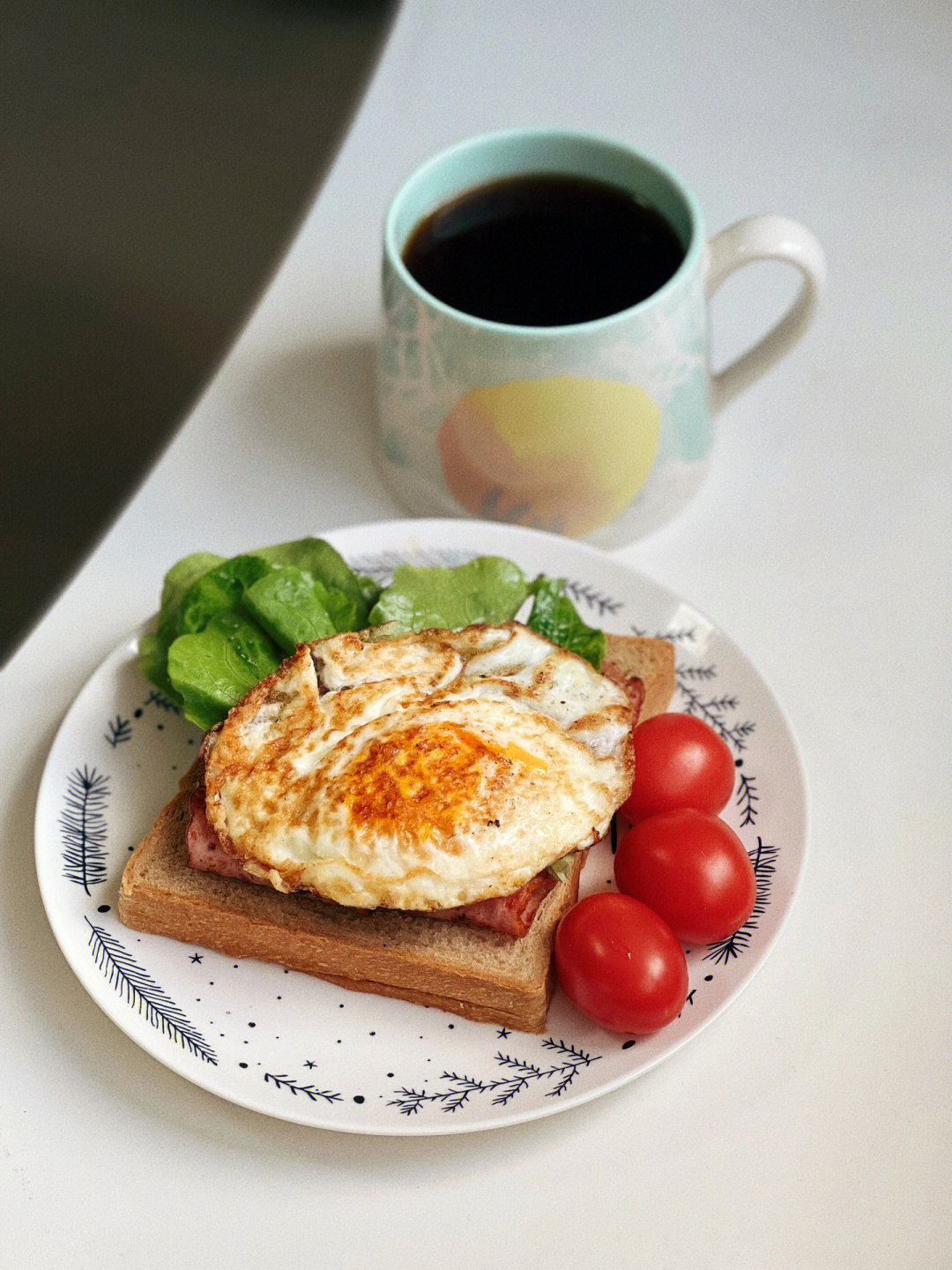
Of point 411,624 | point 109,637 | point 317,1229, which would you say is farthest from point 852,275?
point 317,1229

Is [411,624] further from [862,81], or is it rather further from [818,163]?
[862,81]

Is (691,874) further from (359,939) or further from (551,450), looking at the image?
(551,450)

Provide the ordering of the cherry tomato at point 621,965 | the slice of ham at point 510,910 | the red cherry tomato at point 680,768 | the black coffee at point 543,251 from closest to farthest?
the cherry tomato at point 621,965, the slice of ham at point 510,910, the red cherry tomato at point 680,768, the black coffee at point 543,251

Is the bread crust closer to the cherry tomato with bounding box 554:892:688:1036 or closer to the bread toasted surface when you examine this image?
the cherry tomato with bounding box 554:892:688:1036

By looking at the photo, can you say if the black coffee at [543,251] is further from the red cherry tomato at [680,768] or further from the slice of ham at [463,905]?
the slice of ham at [463,905]

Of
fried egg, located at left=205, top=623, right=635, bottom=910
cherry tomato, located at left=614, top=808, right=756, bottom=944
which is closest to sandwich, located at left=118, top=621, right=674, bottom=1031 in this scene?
fried egg, located at left=205, top=623, right=635, bottom=910

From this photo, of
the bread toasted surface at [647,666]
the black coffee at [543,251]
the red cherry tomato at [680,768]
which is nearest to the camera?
the red cherry tomato at [680,768]

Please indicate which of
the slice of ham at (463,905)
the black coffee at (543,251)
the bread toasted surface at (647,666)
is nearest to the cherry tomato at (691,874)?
the slice of ham at (463,905)
